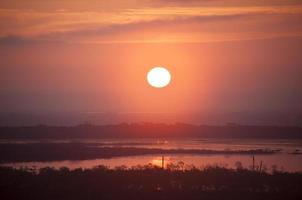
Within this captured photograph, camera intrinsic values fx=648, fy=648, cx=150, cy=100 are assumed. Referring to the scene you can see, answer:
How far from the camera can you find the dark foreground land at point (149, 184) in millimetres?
18781

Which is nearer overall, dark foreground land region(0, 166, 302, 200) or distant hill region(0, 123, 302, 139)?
dark foreground land region(0, 166, 302, 200)

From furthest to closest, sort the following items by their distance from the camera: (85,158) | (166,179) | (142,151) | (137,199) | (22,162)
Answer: (142,151), (85,158), (22,162), (166,179), (137,199)

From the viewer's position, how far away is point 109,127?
53.5 m

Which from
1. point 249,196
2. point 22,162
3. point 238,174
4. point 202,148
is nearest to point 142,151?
point 202,148

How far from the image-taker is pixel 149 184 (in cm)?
2047

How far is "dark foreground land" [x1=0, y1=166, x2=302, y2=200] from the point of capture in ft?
61.6

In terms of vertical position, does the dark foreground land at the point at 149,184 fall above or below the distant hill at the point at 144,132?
below

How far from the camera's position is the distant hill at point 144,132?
48.4 metres

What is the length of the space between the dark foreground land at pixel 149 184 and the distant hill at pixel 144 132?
26.0m

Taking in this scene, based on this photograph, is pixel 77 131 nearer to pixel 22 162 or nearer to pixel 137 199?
pixel 22 162

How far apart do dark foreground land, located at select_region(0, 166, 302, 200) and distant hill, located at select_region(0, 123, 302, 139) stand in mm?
25998

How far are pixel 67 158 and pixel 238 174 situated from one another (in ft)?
43.9

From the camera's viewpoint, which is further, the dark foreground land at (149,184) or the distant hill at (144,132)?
the distant hill at (144,132)

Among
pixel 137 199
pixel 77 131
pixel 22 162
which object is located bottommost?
pixel 137 199
